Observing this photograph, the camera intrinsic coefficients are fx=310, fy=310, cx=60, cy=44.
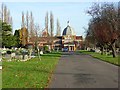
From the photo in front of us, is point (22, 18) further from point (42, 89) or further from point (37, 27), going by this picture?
point (42, 89)

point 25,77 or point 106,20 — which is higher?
point 106,20

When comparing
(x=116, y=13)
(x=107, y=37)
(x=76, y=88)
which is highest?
(x=116, y=13)

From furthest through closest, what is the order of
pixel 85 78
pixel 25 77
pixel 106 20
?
pixel 106 20 → pixel 85 78 → pixel 25 77

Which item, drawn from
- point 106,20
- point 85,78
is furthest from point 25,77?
point 106,20

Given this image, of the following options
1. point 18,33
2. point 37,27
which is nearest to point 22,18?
point 18,33

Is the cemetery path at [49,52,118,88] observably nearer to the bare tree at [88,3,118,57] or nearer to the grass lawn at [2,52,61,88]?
the grass lawn at [2,52,61,88]

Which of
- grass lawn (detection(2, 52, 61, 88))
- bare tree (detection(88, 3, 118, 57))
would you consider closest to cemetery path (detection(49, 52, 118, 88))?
grass lawn (detection(2, 52, 61, 88))

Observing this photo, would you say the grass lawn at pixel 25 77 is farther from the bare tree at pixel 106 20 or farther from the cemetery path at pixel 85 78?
the bare tree at pixel 106 20

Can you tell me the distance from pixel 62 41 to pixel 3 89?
14704 centimetres

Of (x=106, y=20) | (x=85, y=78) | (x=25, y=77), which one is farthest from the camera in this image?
(x=106, y=20)

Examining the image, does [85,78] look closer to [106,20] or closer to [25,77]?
[25,77]

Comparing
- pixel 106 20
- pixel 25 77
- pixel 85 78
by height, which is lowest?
pixel 85 78

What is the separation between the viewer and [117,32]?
51000 mm

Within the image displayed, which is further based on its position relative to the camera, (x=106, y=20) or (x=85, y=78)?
(x=106, y=20)
